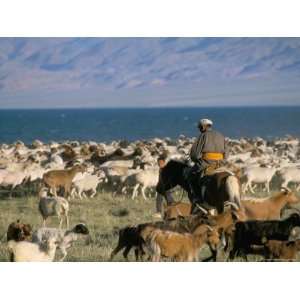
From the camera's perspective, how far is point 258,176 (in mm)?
16188

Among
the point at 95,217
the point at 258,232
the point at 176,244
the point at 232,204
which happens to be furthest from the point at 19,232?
the point at 258,232

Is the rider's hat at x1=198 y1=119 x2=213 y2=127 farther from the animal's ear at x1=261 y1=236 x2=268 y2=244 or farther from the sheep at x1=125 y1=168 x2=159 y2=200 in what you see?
the sheep at x1=125 y1=168 x2=159 y2=200

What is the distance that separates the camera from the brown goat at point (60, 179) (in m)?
15.5

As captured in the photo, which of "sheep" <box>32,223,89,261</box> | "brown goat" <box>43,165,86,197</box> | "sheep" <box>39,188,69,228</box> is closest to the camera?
"sheep" <box>32,223,89,261</box>

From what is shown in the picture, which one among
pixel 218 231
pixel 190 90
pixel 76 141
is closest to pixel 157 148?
pixel 76 141

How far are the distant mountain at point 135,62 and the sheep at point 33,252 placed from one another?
3626 millimetres

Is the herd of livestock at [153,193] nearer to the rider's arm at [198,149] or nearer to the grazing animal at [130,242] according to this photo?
the grazing animal at [130,242]

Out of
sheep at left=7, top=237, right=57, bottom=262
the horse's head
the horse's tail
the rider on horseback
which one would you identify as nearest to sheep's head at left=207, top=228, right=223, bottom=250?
the horse's tail

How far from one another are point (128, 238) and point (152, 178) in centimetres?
415

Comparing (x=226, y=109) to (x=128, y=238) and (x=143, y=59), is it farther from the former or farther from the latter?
(x=128, y=238)

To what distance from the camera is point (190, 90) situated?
14281 mm

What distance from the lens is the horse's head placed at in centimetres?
1312

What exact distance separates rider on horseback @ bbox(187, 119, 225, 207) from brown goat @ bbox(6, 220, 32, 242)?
8.82 feet

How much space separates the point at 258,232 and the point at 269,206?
1332 mm
